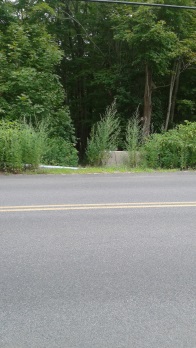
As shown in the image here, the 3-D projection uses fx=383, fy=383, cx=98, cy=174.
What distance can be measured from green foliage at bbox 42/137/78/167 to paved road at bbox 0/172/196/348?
19.2 feet

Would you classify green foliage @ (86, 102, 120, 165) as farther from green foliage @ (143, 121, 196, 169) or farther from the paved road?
the paved road

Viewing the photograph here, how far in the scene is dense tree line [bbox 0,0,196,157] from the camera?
1684 centimetres

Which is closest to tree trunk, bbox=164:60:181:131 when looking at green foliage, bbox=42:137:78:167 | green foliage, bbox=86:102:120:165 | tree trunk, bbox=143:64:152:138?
tree trunk, bbox=143:64:152:138

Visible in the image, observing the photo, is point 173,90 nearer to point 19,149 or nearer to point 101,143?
point 101,143

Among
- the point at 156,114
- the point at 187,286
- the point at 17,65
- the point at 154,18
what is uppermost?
the point at 154,18

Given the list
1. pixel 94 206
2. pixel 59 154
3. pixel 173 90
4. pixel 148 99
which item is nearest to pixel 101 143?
pixel 59 154

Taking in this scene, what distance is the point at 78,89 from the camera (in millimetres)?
30828

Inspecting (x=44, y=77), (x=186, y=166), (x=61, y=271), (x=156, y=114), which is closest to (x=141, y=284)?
(x=61, y=271)

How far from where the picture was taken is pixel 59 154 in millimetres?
14008

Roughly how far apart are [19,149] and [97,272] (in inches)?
306

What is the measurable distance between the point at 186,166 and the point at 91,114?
59.2 feet

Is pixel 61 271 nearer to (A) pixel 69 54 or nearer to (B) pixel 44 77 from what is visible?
(B) pixel 44 77

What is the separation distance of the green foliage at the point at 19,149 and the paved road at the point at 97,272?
371 cm

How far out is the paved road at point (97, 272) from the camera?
10.1ft
